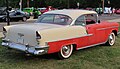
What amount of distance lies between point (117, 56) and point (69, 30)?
1680 millimetres

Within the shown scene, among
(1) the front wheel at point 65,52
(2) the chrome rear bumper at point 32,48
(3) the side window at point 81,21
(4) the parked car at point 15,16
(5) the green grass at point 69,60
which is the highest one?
(3) the side window at point 81,21

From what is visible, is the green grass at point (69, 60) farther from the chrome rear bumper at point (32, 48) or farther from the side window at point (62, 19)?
the side window at point (62, 19)

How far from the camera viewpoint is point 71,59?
7.87 meters

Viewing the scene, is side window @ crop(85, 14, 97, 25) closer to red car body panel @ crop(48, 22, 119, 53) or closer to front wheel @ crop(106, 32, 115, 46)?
red car body panel @ crop(48, 22, 119, 53)

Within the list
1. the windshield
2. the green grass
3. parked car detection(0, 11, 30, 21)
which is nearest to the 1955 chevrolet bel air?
the windshield

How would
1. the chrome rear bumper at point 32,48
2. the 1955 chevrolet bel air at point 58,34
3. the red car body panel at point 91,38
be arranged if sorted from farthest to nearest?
the red car body panel at point 91,38 → the 1955 chevrolet bel air at point 58,34 → the chrome rear bumper at point 32,48

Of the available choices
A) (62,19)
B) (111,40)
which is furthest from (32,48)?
(111,40)

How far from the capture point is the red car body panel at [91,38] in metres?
7.42

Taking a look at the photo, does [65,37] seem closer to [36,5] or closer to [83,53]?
[83,53]

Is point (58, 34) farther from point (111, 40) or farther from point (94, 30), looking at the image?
point (111, 40)

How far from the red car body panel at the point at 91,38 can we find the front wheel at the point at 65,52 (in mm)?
164

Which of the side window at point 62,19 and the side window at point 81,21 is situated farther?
the side window at point 81,21

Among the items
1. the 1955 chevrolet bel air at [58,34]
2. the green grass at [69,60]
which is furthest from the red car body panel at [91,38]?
the green grass at [69,60]

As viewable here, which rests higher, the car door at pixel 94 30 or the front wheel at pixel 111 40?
the car door at pixel 94 30
